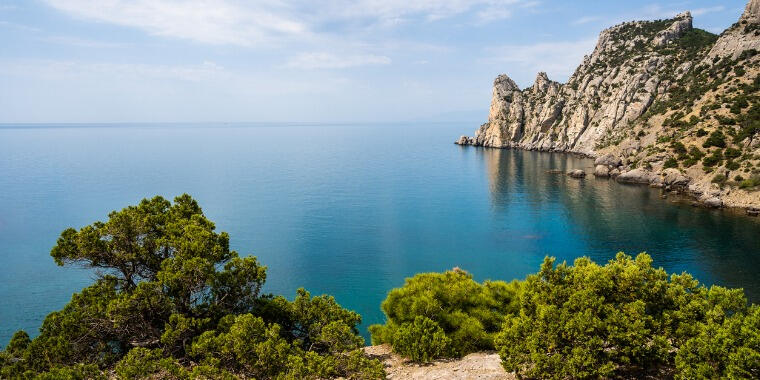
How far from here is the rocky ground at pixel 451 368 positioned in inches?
722

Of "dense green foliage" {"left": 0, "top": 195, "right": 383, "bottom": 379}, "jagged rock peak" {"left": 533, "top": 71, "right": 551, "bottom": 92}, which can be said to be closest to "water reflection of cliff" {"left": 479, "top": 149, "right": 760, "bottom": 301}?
"dense green foliage" {"left": 0, "top": 195, "right": 383, "bottom": 379}

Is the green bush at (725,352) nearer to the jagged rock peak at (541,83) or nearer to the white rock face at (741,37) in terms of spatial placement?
the white rock face at (741,37)

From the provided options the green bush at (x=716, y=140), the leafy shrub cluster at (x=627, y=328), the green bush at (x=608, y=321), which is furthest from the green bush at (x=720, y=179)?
the green bush at (x=608, y=321)

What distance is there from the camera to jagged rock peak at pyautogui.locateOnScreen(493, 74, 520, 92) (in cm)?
17962

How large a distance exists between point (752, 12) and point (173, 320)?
490 ft

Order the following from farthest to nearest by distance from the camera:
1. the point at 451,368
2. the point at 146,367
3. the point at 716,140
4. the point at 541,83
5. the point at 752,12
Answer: the point at 541,83 < the point at 752,12 < the point at 716,140 < the point at 451,368 < the point at 146,367

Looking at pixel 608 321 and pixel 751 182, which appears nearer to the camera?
pixel 608 321

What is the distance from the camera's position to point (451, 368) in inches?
774

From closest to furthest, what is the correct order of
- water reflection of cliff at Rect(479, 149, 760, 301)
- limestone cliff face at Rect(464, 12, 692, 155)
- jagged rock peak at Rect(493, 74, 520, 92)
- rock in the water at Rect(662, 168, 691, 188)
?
water reflection of cliff at Rect(479, 149, 760, 301) → rock in the water at Rect(662, 168, 691, 188) → limestone cliff face at Rect(464, 12, 692, 155) → jagged rock peak at Rect(493, 74, 520, 92)

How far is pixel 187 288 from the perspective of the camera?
63.7 feet

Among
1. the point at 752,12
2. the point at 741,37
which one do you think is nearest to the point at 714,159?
the point at 741,37

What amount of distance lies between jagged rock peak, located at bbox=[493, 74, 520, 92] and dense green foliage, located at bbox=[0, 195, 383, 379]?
17235 centimetres

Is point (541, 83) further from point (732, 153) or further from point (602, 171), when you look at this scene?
point (732, 153)

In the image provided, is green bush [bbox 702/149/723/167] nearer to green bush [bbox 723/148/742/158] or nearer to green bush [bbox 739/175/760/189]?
green bush [bbox 723/148/742/158]
